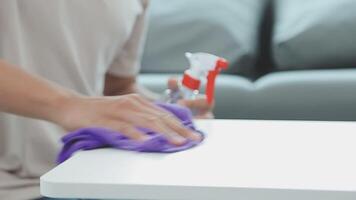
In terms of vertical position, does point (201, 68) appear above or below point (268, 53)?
above

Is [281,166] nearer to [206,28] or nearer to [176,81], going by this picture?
[176,81]

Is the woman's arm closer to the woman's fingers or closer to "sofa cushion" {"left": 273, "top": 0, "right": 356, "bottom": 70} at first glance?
the woman's fingers

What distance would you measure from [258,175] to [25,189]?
43cm

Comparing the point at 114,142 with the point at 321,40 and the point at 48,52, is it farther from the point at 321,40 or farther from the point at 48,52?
the point at 321,40

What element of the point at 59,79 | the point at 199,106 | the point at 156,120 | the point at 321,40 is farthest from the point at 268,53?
the point at 156,120

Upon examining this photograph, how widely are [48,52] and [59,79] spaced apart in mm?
51

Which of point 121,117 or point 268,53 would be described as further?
point 268,53

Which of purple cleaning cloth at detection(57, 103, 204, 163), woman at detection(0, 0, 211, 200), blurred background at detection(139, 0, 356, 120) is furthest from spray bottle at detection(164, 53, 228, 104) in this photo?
blurred background at detection(139, 0, 356, 120)

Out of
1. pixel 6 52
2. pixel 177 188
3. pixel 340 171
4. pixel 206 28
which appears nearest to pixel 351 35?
Result: pixel 206 28

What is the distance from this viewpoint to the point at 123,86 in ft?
4.22

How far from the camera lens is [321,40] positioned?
5.47ft

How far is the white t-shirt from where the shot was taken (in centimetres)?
95

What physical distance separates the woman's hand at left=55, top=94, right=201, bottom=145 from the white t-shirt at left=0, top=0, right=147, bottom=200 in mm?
221

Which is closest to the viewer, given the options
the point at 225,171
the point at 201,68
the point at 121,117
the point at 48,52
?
the point at 225,171
